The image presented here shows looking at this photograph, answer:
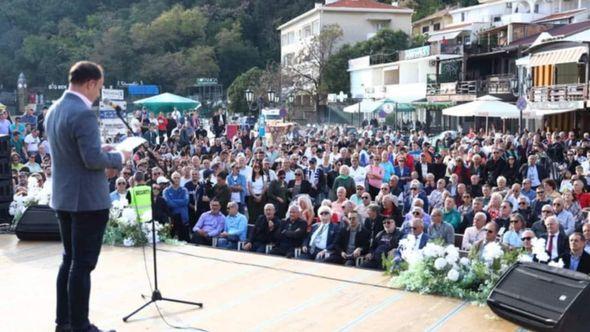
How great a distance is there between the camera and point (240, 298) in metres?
4.66

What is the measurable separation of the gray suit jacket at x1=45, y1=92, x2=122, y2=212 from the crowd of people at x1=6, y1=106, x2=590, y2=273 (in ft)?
3.68

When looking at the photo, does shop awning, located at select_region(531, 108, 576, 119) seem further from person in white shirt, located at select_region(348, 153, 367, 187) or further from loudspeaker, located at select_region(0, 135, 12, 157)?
loudspeaker, located at select_region(0, 135, 12, 157)

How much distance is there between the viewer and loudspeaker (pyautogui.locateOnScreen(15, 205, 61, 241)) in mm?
6590

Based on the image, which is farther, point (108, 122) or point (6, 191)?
point (108, 122)

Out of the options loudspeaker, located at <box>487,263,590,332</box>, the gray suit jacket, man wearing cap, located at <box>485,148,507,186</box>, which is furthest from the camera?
man wearing cap, located at <box>485,148,507,186</box>

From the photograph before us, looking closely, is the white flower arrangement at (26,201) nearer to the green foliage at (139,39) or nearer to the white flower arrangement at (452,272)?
the white flower arrangement at (452,272)

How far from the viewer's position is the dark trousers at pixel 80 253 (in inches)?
127

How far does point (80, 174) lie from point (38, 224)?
12.4ft

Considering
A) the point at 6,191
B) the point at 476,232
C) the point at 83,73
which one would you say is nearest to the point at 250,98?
the point at 6,191

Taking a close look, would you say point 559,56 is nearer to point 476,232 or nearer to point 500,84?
point 500,84

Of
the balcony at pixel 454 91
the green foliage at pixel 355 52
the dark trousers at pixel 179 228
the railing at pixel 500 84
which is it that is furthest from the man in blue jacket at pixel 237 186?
the green foliage at pixel 355 52

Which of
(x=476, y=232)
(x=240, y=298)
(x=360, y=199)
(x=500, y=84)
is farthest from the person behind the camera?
(x=500, y=84)

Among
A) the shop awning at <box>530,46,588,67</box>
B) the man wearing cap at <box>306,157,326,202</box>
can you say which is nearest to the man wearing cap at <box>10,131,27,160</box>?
the man wearing cap at <box>306,157,326,202</box>

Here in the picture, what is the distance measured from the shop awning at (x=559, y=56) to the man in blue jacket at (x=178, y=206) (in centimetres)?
1926
